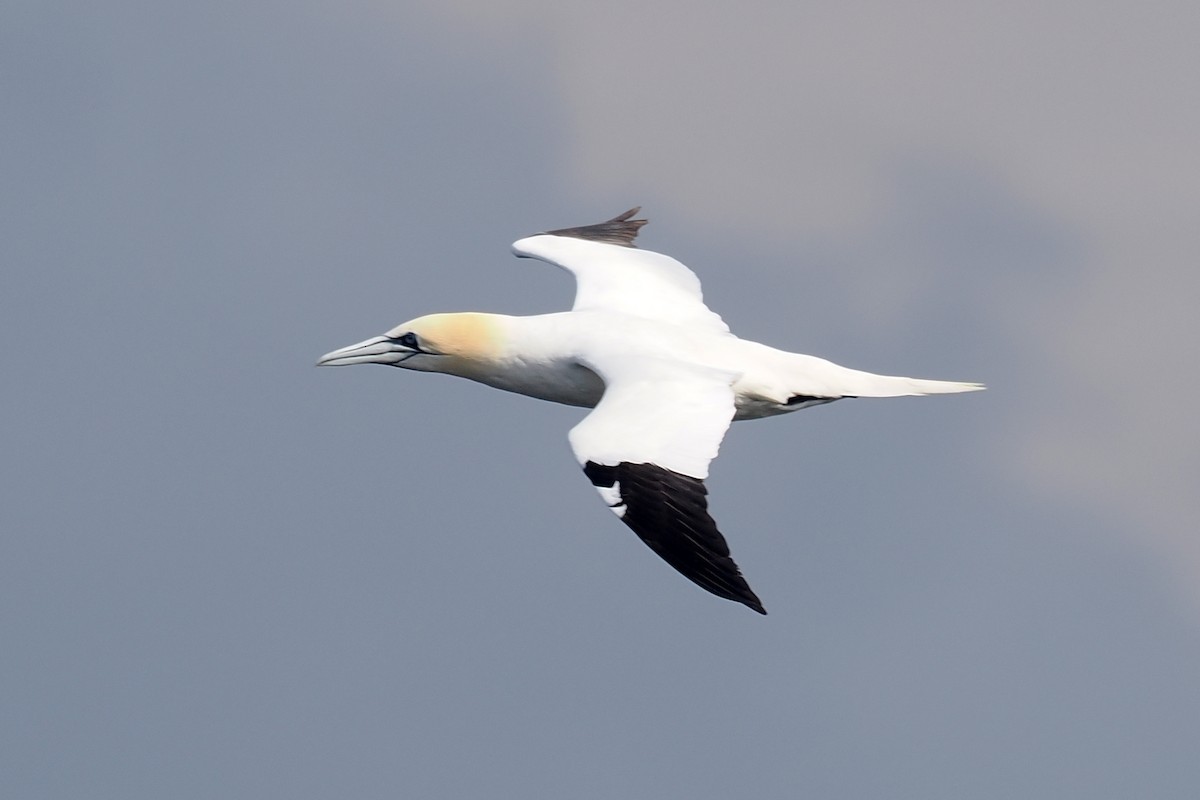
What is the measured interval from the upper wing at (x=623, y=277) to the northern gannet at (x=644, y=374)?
0.06ft

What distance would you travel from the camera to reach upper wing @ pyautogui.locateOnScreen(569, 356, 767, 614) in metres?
13.1

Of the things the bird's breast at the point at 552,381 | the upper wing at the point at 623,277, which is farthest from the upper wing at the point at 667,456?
the upper wing at the point at 623,277

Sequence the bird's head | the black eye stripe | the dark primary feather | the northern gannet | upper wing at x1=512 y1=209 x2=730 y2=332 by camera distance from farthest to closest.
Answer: upper wing at x1=512 y1=209 x2=730 y2=332, the black eye stripe, the bird's head, the northern gannet, the dark primary feather

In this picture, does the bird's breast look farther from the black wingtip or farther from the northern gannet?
the black wingtip

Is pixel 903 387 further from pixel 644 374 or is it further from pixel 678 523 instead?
pixel 678 523

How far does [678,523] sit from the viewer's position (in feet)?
43.8

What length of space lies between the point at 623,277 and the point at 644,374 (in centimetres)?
355

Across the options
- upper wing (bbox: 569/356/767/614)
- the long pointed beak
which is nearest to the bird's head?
the long pointed beak

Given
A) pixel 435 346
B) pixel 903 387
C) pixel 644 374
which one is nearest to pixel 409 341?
pixel 435 346

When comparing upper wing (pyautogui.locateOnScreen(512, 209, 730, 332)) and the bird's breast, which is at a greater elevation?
upper wing (pyautogui.locateOnScreen(512, 209, 730, 332))

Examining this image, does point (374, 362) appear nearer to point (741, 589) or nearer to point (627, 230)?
point (627, 230)

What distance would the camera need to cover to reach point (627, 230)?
69.3ft

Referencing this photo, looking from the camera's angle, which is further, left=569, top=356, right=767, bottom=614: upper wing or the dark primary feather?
left=569, top=356, right=767, bottom=614: upper wing

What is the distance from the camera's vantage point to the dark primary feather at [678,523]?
12961mm
